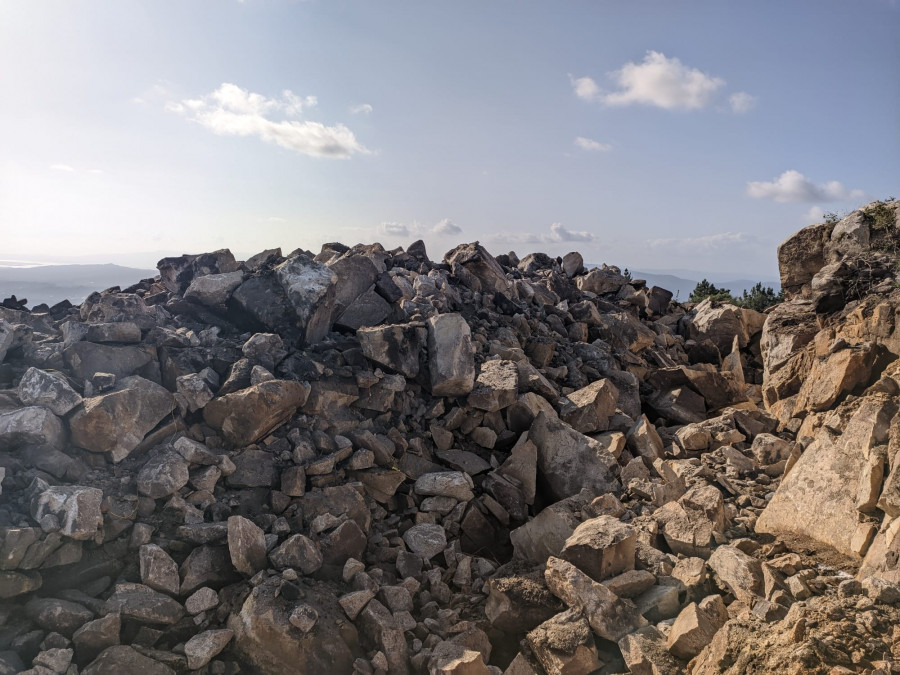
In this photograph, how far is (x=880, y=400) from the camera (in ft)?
18.7

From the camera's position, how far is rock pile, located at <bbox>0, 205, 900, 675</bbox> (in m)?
4.58

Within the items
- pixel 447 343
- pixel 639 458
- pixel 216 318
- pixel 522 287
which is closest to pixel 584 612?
pixel 639 458

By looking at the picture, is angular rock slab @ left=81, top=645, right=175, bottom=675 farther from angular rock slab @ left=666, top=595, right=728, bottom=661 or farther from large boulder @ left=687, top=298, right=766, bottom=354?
large boulder @ left=687, top=298, right=766, bottom=354

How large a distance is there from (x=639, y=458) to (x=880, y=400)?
3.03 metres

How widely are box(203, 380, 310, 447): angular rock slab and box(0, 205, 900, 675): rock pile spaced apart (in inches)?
1.2

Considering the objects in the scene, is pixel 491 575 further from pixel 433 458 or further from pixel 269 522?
pixel 269 522

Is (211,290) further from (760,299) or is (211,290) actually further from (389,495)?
(760,299)

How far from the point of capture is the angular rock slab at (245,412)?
21.7ft

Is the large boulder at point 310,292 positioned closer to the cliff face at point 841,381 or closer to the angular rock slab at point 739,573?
the angular rock slab at point 739,573

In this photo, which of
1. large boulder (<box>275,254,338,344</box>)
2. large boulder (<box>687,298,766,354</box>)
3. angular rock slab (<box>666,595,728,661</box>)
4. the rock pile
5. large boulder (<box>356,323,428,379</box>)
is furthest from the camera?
large boulder (<box>687,298,766,354</box>)

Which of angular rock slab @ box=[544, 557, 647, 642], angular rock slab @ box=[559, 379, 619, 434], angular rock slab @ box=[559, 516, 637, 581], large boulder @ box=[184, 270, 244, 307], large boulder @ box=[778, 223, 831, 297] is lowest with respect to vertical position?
angular rock slab @ box=[544, 557, 647, 642]

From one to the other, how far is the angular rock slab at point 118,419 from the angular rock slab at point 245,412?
0.63 meters

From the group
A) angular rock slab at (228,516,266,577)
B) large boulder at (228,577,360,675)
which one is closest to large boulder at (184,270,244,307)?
angular rock slab at (228,516,266,577)

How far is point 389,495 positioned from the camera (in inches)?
275
